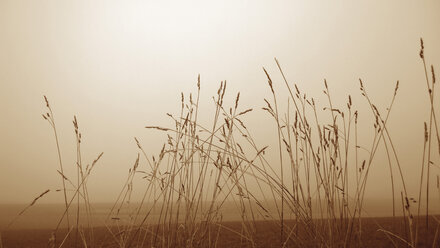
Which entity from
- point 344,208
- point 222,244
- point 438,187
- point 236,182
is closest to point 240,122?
point 236,182

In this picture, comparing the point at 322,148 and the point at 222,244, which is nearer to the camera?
the point at 322,148

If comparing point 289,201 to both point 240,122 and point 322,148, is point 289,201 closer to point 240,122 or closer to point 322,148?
point 322,148

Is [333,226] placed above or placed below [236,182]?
below

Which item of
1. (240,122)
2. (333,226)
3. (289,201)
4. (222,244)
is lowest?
(222,244)

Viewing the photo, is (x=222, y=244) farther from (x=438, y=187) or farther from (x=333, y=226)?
(x=438, y=187)

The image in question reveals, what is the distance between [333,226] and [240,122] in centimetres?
60

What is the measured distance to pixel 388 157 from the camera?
1.55 metres

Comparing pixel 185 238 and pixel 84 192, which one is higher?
pixel 84 192

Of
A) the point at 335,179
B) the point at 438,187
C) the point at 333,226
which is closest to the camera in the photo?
the point at 438,187

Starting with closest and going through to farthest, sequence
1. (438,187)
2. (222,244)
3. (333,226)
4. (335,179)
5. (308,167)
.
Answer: (438,187) → (333,226) → (335,179) → (308,167) → (222,244)

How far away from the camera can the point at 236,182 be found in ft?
5.20

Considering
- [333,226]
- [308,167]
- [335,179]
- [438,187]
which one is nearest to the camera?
[438,187]

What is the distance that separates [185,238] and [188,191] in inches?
9.3

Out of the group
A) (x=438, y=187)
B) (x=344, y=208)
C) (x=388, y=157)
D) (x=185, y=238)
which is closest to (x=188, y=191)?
(x=185, y=238)
